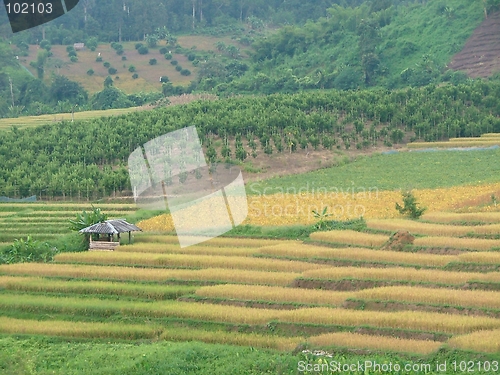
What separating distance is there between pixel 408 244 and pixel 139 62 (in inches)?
2373

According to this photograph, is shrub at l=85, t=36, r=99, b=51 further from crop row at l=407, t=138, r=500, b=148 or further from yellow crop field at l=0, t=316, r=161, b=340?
yellow crop field at l=0, t=316, r=161, b=340

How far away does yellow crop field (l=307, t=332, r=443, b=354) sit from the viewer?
18.0m

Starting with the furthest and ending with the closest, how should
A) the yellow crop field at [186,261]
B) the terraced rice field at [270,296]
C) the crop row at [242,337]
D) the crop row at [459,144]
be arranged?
the crop row at [459,144], the yellow crop field at [186,261], the terraced rice field at [270,296], the crop row at [242,337]

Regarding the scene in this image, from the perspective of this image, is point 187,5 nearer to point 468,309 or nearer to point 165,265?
point 165,265

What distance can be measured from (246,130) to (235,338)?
3071 cm

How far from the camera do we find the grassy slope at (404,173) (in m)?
38.7

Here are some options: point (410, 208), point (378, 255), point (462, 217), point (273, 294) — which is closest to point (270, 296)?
point (273, 294)

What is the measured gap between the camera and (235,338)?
1977 centimetres

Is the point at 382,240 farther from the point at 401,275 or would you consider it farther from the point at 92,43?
the point at 92,43

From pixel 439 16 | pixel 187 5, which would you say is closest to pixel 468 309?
pixel 439 16

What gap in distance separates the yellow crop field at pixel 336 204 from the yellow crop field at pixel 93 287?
7.40 m

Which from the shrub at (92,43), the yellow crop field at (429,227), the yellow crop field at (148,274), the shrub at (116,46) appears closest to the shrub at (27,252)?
the yellow crop field at (148,274)
